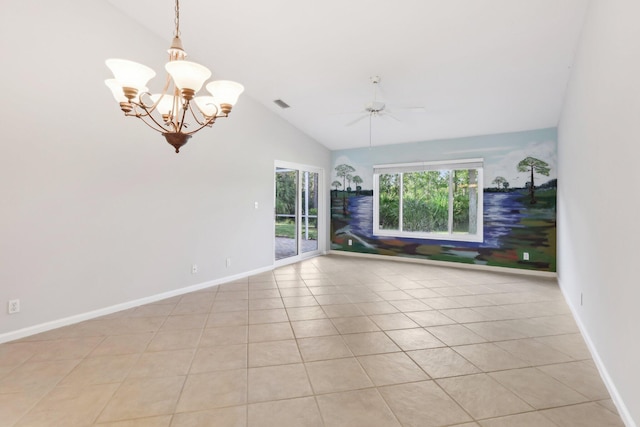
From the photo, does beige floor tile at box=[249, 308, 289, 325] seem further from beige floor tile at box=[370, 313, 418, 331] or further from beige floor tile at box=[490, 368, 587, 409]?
beige floor tile at box=[490, 368, 587, 409]

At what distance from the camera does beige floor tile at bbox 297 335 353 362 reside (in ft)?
8.52

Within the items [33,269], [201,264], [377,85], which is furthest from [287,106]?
[33,269]

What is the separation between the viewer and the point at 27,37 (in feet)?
9.53

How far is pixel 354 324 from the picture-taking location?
10.8 feet

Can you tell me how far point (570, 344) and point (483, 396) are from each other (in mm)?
1390

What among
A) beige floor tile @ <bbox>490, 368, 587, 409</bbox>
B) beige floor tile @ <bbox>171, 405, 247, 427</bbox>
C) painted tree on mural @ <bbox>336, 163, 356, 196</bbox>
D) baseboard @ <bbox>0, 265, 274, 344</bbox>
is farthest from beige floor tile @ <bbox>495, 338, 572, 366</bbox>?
painted tree on mural @ <bbox>336, 163, 356, 196</bbox>

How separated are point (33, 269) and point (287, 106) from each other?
4.05 m

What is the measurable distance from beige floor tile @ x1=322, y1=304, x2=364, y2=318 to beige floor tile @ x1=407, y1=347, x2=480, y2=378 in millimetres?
1018

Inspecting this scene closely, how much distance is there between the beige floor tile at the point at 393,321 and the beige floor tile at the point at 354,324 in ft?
0.27

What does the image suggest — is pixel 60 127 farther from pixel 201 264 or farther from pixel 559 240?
pixel 559 240

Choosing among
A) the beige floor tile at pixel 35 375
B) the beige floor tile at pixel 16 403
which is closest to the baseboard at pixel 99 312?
the beige floor tile at pixel 35 375

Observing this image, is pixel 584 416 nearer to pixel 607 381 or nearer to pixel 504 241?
pixel 607 381

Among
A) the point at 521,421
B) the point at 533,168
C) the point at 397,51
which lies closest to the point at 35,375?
Answer: the point at 521,421

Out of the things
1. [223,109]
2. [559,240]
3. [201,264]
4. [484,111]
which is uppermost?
[484,111]
